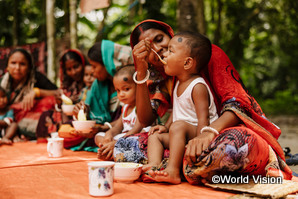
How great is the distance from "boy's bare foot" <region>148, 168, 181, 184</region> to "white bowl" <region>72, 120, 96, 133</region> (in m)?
1.21

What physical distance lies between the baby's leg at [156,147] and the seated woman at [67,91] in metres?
2.13

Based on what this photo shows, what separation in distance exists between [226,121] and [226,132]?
162 mm

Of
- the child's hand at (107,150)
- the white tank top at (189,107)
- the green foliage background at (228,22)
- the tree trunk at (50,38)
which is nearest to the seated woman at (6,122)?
the tree trunk at (50,38)

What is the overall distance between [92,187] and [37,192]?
359 mm

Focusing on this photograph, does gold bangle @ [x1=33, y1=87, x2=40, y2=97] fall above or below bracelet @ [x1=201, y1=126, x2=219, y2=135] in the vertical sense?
above

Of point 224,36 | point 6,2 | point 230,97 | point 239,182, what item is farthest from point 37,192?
point 224,36

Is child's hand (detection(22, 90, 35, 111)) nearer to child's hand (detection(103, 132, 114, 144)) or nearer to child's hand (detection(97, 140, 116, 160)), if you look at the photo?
child's hand (detection(103, 132, 114, 144))

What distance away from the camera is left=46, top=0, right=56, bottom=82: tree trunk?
5.34m

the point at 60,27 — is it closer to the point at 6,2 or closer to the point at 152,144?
the point at 6,2

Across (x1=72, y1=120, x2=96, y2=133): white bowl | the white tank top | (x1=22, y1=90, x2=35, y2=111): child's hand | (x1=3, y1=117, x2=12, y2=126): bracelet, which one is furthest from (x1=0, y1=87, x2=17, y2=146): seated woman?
the white tank top

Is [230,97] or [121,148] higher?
[230,97]

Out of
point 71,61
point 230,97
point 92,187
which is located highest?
point 71,61

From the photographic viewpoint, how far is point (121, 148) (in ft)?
7.70

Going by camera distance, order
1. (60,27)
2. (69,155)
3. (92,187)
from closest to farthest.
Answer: (92,187) < (69,155) < (60,27)
